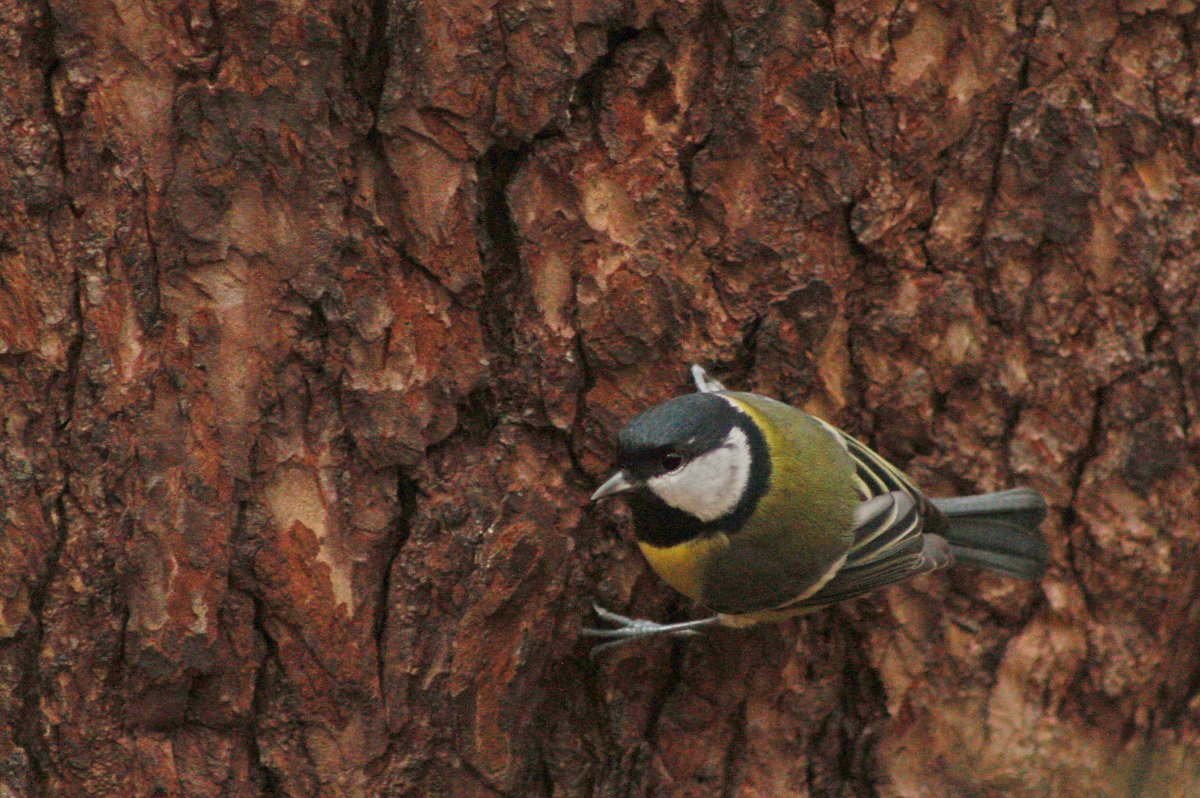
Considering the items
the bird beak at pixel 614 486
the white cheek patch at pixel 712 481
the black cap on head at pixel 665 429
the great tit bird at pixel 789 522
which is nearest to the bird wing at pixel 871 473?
the great tit bird at pixel 789 522

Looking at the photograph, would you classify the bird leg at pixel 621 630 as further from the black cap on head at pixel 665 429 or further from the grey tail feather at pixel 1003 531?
the grey tail feather at pixel 1003 531

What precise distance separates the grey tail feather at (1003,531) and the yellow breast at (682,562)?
522 millimetres

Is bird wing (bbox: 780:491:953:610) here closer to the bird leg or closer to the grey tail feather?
the grey tail feather

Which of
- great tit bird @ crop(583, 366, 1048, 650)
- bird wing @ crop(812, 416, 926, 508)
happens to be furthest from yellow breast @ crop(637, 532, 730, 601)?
bird wing @ crop(812, 416, 926, 508)

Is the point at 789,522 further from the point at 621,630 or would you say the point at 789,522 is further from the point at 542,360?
the point at 542,360

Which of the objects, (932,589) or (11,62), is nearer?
(11,62)

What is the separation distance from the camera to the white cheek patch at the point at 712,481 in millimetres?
2389

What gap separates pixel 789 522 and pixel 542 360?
63 cm

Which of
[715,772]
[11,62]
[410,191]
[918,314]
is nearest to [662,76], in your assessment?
[410,191]

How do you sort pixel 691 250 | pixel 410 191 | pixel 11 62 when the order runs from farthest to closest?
pixel 691 250 → pixel 410 191 → pixel 11 62

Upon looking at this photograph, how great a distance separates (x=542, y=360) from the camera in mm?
2303

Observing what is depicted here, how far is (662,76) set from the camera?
2252mm

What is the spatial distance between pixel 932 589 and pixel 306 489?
131 cm

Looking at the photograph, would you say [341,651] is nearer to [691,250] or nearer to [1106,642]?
[691,250]
